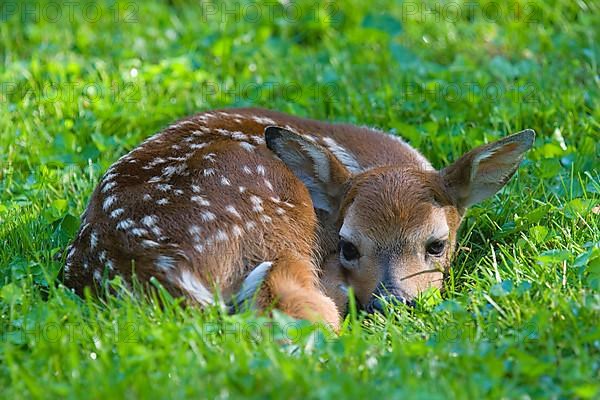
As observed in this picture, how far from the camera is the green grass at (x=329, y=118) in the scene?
3547 millimetres

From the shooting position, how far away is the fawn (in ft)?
14.2

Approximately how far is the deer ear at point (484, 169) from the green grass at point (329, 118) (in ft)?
0.68

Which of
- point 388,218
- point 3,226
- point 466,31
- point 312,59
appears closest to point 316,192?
point 388,218

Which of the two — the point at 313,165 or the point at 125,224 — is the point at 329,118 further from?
the point at 125,224

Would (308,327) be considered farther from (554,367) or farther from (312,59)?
(312,59)

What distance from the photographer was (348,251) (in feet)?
15.9

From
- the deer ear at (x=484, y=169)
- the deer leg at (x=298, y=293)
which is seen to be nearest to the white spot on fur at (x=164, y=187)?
the deer leg at (x=298, y=293)

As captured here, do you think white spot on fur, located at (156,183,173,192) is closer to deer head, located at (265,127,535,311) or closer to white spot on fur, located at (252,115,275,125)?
deer head, located at (265,127,535,311)

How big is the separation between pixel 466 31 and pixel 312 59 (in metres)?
1.21

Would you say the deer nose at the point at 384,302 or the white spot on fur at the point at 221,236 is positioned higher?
the white spot on fur at the point at 221,236

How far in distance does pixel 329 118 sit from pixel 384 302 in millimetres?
2324

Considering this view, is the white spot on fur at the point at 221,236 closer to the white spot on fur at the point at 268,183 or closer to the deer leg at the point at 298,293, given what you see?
the deer leg at the point at 298,293

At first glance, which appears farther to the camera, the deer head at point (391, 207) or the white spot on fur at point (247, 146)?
the white spot on fur at point (247, 146)

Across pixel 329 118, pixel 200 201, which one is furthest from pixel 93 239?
pixel 329 118
